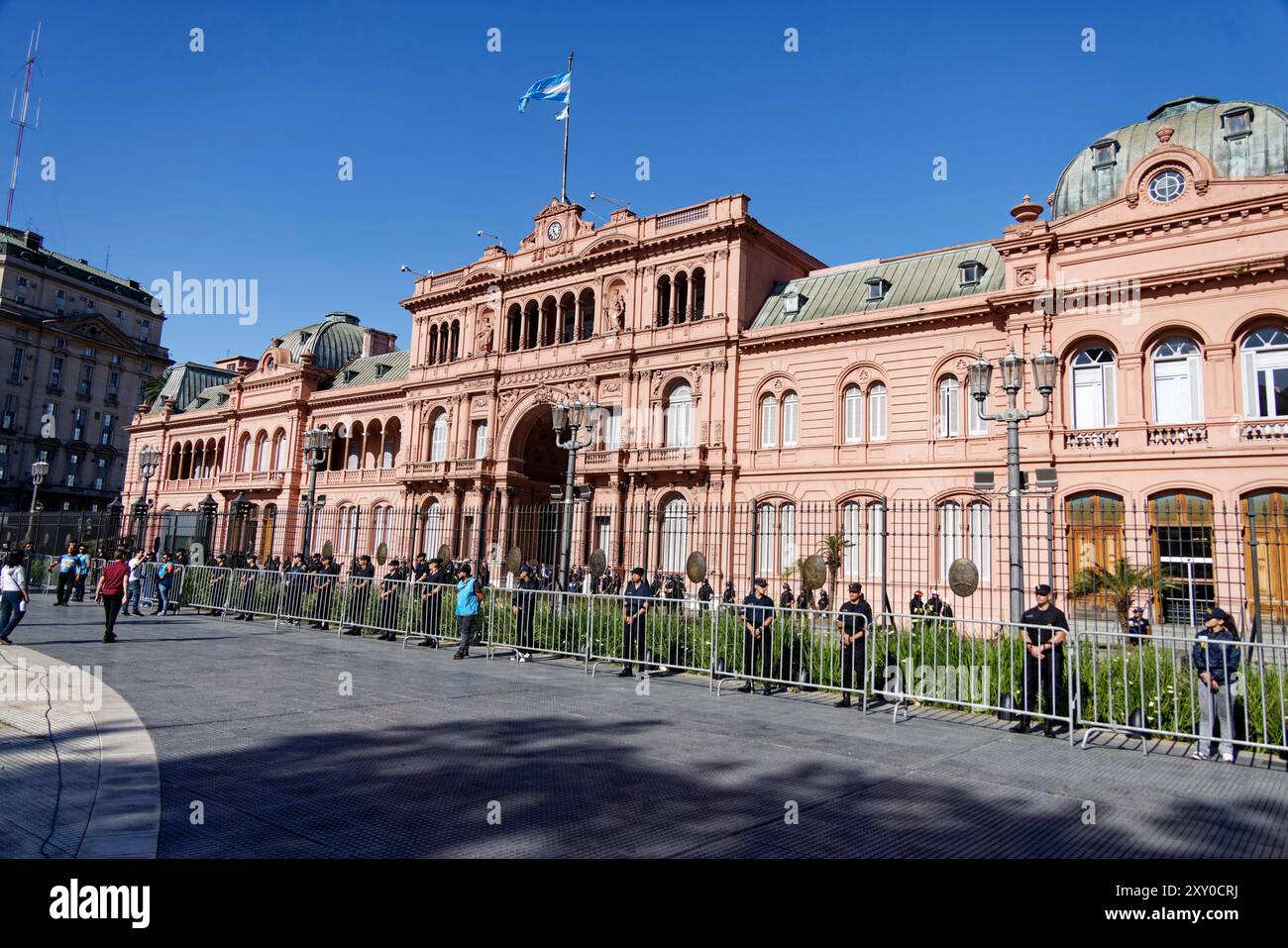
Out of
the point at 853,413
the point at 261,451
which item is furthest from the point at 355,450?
the point at 853,413

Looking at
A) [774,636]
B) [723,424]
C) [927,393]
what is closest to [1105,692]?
[774,636]

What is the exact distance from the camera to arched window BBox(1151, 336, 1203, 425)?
2200 centimetres

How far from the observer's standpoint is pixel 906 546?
25906 millimetres

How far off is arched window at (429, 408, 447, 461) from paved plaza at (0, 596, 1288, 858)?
1153 inches

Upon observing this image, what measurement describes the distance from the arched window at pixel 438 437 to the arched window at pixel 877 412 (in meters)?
21.3

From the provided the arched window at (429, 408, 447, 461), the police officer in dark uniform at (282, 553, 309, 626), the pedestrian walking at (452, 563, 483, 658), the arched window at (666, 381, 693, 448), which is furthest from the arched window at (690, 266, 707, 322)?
the pedestrian walking at (452, 563, 483, 658)

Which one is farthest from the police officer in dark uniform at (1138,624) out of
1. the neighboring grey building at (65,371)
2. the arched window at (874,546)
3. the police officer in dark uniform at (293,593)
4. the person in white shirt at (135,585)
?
the neighboring grey building at (65,371)

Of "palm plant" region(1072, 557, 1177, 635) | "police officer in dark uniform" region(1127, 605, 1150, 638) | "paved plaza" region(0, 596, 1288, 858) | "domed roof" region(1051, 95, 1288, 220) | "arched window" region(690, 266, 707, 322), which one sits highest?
"domed roof" region(1051, 95, 1288, 220)

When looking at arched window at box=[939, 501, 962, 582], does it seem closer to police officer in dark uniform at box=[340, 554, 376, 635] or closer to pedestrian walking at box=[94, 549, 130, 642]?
police officer in dark uniform at box=[340, 554, 376, 635]

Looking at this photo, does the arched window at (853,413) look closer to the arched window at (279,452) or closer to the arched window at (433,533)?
the arched window at (433,533)

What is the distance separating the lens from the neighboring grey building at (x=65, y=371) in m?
65.4
